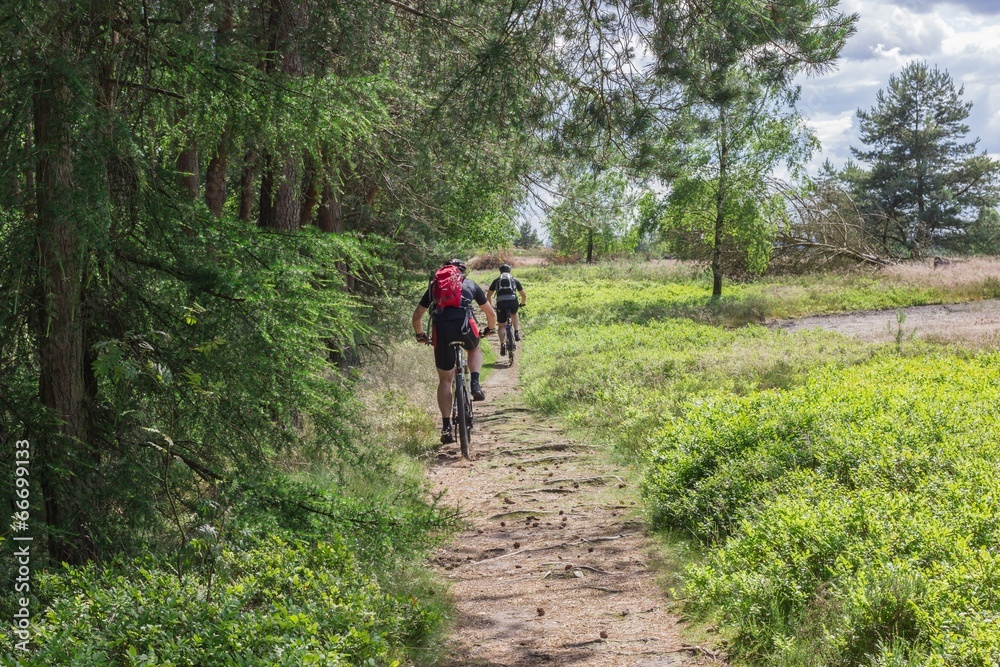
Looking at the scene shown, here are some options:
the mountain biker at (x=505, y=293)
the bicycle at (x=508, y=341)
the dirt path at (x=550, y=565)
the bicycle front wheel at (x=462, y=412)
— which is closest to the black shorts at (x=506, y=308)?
the mountain biker at (x=505, y=293)

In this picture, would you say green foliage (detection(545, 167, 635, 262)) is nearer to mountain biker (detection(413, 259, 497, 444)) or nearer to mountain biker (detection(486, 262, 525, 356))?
mountain biker (detection(413, 259, 497, 444))

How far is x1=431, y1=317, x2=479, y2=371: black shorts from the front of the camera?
8.89 metres

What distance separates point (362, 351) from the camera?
560 inches

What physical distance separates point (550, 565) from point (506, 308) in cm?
1084

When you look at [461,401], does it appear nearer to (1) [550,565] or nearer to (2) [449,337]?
(2) [449,337]

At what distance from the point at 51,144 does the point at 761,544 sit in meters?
4.39

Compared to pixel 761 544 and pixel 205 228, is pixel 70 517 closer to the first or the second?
pixel 205 228

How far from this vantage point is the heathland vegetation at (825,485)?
3.70 m

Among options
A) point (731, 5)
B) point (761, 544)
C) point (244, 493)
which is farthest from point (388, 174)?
point (761, 544)

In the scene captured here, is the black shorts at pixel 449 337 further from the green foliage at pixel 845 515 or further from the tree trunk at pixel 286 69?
the green foliage at pixel 845 515

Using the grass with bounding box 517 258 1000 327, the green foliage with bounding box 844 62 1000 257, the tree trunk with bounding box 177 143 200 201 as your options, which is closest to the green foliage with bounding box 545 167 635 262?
the tree trunk with bounding box 177 143 200 201

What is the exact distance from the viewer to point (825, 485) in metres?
5.42

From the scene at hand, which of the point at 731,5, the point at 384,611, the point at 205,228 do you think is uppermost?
the point at 731,5

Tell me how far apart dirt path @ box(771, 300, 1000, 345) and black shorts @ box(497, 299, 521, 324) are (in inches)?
262
